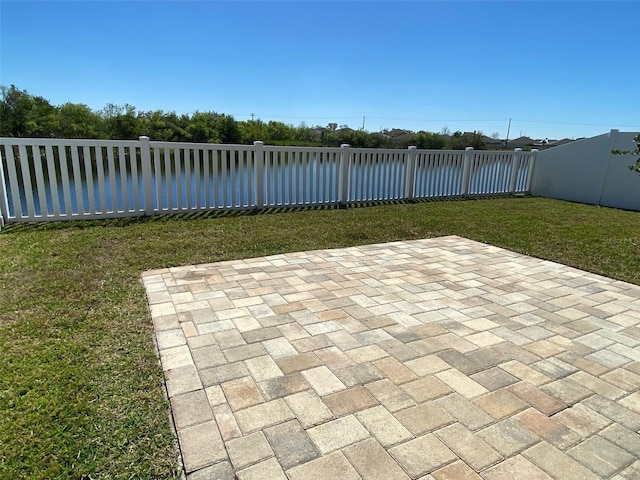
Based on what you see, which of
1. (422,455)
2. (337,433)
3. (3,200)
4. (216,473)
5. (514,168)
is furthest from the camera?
(514,168)

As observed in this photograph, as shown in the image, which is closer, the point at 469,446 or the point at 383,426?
the point at 469,446

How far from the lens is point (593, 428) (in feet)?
5.27

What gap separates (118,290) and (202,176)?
3778mm

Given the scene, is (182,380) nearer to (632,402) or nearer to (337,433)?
(337,433)

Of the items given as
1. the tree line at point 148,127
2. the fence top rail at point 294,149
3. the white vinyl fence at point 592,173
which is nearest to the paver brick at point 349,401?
the fence top rail at point 294,149

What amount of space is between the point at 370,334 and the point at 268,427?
1038 millimetres

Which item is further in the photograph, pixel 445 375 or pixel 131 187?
pixel 131 187

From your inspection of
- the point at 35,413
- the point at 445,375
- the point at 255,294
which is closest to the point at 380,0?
the point at 255,294

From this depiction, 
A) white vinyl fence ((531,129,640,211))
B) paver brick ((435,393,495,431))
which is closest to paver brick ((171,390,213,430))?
paver brick ((435,393,495,431))

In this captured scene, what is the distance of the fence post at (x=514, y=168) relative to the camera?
9.51 metres

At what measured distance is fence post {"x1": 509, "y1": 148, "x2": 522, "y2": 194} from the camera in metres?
9.51

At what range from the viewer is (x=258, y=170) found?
648 centimetres

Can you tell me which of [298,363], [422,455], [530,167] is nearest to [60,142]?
[298,363]

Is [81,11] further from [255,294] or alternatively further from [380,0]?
[255,294]
